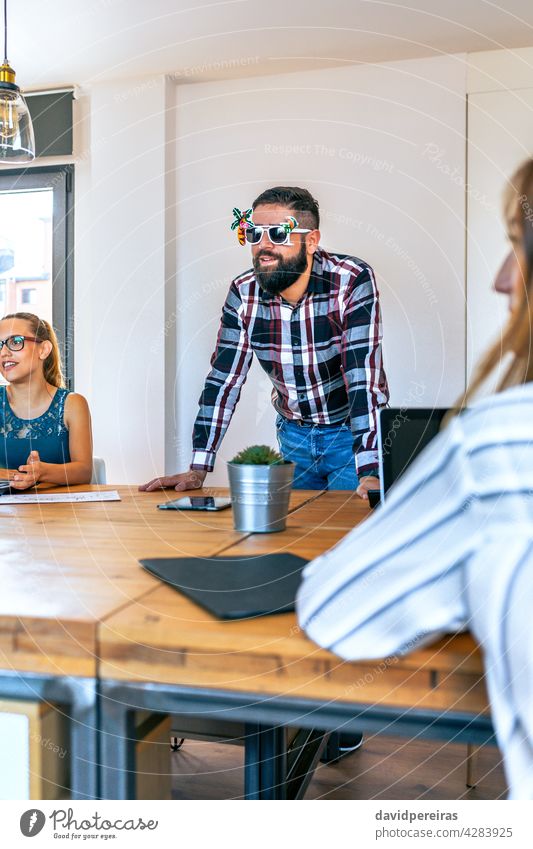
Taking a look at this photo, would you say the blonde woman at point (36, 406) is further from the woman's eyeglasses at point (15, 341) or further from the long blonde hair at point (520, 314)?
the long blonde hair at point (520, 314)

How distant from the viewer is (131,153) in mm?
3285

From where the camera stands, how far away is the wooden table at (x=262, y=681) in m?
0.61

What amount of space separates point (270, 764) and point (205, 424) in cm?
89

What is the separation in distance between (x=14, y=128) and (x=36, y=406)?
802 mm

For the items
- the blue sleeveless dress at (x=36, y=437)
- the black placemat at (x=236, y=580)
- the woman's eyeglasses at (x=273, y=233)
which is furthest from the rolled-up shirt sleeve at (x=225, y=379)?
the black placemat at (x=236, y=580)

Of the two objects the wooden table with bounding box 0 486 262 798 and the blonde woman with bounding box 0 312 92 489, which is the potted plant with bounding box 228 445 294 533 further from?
the blonde woman with bounding box 0 312 92 489

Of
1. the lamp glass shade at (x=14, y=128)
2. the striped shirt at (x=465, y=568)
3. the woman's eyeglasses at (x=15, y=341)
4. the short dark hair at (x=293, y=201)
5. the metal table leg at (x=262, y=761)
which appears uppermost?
the lamp glass shade at (x=14, y=128)

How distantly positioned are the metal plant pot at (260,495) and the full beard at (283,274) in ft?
3.15

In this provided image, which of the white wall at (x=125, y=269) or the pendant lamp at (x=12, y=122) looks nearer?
the pendant lamp at (x=12, y=122)

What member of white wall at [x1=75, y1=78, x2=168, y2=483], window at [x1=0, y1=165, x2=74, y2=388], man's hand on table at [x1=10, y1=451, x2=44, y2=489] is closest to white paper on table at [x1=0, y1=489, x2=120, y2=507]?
man's hand on table at [x1=10, y1=451, x2=44, y2=489]

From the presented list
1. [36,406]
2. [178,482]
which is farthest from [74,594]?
[36,406]

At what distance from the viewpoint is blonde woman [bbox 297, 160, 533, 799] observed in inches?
22.2
